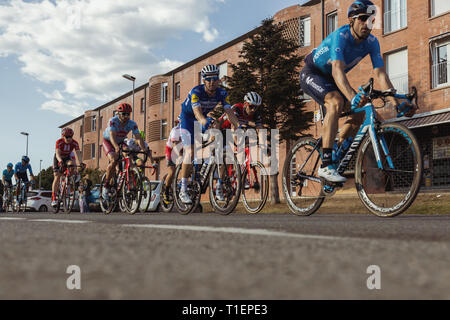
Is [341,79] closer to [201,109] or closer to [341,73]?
[341,73]

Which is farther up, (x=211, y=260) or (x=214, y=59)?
(x=214, y=59)

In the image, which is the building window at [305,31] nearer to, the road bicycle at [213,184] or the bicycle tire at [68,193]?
the bicycle tire at [68,193]

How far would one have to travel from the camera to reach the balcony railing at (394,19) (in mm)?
24109

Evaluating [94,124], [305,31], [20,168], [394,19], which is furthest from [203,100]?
[94,124]

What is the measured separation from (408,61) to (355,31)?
19.5 m

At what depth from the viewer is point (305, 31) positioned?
1159 inches

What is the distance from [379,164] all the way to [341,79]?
0.99 m

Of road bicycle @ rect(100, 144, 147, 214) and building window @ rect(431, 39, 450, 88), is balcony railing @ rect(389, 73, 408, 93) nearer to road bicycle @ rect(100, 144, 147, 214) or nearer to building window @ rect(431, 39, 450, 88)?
building window @ rect(431, 39, 450, 88)

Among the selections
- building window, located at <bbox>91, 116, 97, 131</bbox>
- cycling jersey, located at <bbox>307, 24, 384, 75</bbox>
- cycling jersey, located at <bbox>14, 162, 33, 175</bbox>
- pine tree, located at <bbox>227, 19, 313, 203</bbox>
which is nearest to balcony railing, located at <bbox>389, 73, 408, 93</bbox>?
pine tree, located at <bbox>227, 19, 313, 203</bbox>

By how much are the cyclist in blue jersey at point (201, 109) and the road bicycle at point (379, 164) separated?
2.19 m

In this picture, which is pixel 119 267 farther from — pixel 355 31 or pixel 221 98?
pixel 221 98

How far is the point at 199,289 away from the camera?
1.23 metres

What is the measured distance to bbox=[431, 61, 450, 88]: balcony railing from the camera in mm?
21797
